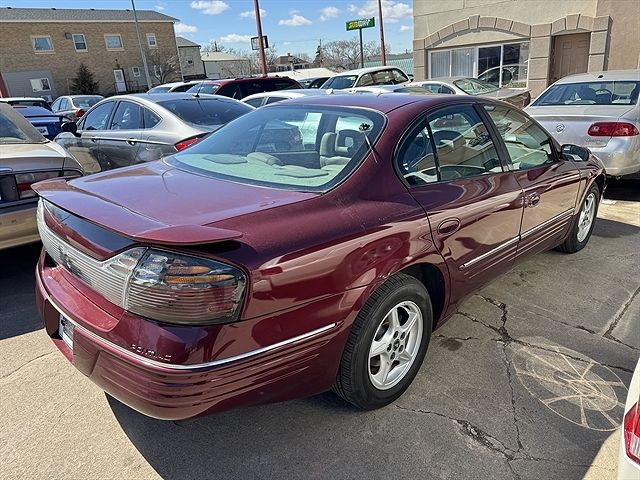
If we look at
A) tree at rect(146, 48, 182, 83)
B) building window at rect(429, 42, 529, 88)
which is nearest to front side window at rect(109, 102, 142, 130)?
building window at rect(429, 42, 529, 88)

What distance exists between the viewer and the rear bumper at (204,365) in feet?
5.88

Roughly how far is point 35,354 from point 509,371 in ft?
9.96

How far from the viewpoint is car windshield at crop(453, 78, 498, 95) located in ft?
41.9

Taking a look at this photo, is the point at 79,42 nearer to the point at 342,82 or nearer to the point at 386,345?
the point at 342,82

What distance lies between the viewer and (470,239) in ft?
9.34

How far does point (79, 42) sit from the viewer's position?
38.0 meters

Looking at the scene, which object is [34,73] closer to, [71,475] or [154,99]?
[154,99]

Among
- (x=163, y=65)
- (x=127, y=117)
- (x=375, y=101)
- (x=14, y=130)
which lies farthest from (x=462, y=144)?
(x=163, y=65)

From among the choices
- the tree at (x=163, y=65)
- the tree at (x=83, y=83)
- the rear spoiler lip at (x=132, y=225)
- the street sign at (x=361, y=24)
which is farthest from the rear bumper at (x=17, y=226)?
the tree at (x=163, y=65)

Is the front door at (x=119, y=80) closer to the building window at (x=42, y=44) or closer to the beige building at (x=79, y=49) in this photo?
the beige building at (x=79, y=49)

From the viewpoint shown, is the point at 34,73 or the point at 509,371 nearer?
the point at 509,371

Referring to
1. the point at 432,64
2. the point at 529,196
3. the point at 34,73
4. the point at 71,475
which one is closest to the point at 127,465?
the point at 71,475

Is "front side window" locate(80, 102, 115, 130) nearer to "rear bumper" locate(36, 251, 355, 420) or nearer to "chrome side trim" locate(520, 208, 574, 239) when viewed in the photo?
"rear bumper" locate(36, 251, 355, 420)

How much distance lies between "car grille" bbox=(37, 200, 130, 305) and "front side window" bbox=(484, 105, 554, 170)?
2600 mm
